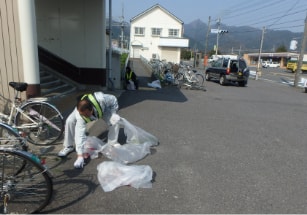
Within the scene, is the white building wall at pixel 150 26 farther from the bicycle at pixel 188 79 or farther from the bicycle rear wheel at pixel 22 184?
the bicycle rear wheel at pixel 22 184

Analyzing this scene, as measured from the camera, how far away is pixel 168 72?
14.8m

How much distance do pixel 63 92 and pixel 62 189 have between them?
542 centimetres

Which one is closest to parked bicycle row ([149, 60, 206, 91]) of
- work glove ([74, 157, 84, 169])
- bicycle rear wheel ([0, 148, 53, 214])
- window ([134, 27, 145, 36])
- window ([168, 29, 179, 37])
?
work glove ([74, 157, 84, 169])

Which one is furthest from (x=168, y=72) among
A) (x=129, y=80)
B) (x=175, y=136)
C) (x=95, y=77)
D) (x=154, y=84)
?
(x=175, y=136)

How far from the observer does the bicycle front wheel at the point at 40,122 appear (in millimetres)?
4387

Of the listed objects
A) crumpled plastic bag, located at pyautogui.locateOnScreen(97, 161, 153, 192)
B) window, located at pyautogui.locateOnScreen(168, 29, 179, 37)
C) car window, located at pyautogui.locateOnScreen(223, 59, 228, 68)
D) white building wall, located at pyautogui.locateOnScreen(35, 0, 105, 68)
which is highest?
window, located at pyautogui.locateOnScreen(168, 29, 179, 37)

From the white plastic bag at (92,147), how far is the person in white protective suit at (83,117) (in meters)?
0.11

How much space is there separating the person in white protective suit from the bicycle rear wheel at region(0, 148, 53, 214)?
0.97m

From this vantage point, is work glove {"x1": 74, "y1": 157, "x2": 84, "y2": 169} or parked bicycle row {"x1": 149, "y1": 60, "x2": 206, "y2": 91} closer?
work glove {"x1": 74, "y1": 157, "x2": 84, "y2": 169}

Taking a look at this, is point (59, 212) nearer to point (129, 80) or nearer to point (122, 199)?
point (122, 199)

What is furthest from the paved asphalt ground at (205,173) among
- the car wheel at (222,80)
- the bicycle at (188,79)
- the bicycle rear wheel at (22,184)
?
the car wheel at (222,80)

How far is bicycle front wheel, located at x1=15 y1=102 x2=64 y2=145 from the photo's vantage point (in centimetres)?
439

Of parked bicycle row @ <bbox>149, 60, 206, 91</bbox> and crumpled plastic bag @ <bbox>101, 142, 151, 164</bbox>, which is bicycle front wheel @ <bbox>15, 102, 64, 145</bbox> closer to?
crumpled plastic bag @ <bbox>101, 142, 151, 164</bbox>

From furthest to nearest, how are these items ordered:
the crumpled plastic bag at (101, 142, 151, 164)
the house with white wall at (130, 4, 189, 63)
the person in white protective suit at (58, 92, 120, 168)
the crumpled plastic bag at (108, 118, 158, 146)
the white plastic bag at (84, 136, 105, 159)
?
the house with white wall at (130, 4, 189, 63)
the crumpled plastic bag at (108, 118, 158, 146)
the white plastic bag at (84, 136, 105, 159)
the crumpled plastic bag at (101, 142, 151, 164)
the person in white protective suit at (58, 92, 120, 168)
